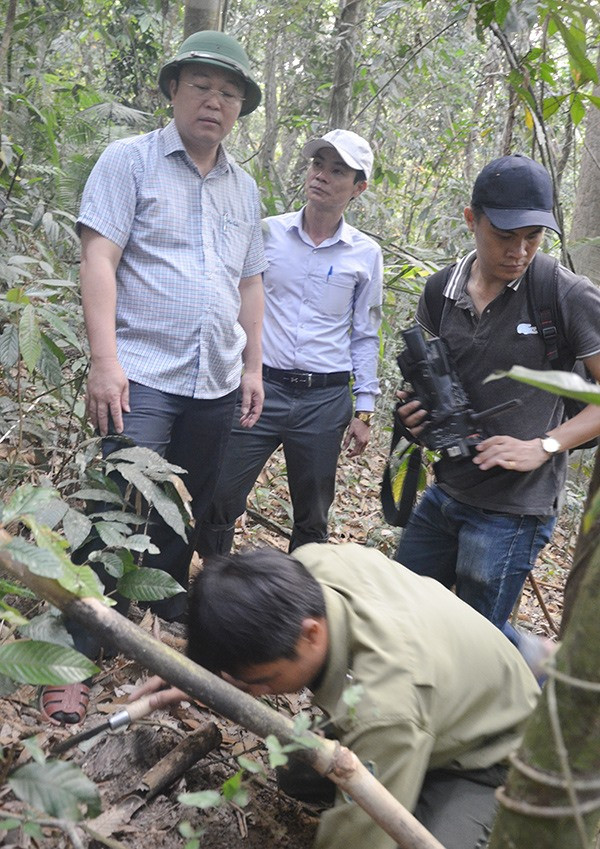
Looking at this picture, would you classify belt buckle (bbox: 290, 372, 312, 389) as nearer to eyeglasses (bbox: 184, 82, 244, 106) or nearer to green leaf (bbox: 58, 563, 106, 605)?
eyeglasses (bbox: 184, 82, 244, 106)

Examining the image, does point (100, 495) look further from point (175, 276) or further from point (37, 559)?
point (37, 559)

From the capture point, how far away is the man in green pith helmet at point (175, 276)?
2.92m

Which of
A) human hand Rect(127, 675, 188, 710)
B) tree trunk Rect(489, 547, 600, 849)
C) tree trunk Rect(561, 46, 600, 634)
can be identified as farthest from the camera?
tree trunk Rect(561, 46, 600, 634)

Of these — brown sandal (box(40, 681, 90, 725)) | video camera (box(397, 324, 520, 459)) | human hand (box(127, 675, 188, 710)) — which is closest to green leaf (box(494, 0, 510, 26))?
video camera (box(397, 324, 520, 459))

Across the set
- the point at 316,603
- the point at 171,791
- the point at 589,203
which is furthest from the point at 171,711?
the point at 589,203

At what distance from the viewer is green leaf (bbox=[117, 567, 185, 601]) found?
2145 millimetres

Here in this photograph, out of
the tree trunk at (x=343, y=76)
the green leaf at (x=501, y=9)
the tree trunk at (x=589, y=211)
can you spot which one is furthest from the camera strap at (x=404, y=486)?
the tree trunk at (x=343, y=76)

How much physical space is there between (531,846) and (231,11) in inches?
338

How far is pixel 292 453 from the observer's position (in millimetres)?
4000

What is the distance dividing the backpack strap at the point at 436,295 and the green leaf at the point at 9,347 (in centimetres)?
149

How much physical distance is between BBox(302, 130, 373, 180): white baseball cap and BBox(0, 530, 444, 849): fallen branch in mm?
2887

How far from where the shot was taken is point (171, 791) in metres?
2.35

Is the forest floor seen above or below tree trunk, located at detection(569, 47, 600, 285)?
below

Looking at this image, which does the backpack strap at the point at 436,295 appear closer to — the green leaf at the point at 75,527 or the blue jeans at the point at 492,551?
the blue jeans at the point at 492,551
